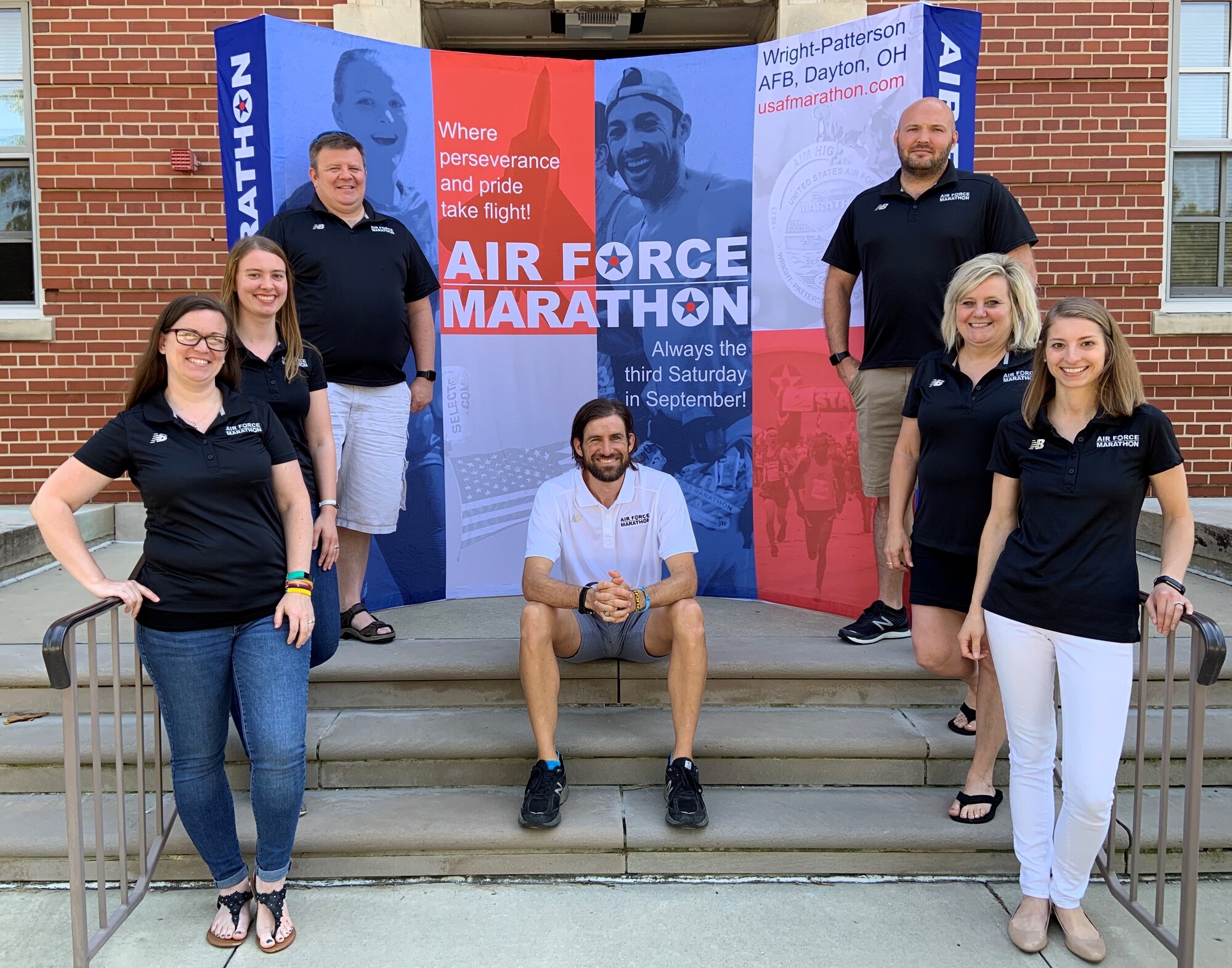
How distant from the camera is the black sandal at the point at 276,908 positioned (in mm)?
2697

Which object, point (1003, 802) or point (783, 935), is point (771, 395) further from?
point (783, 935)

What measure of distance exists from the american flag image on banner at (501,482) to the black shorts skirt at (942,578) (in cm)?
214

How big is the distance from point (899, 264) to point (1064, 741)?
1939 mm

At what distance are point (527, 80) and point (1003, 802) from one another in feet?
12.1

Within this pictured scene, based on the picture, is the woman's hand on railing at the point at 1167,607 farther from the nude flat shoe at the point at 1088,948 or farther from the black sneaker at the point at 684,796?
the black sneaker at the point at 684,796

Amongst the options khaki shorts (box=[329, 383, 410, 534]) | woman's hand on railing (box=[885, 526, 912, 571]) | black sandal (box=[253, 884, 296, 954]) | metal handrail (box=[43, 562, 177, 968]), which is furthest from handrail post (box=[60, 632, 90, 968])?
woman's hand on railing (box=[885, 526, 912, 571])

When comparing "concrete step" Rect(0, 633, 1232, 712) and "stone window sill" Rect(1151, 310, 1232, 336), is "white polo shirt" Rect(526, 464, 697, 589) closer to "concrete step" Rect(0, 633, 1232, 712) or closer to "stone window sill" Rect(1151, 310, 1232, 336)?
"concrete step" Rect(0, 633, 1232, 712)

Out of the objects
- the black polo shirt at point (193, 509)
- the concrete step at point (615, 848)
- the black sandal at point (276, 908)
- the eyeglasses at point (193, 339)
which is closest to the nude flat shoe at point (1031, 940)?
the concrete step at point (615, 848)

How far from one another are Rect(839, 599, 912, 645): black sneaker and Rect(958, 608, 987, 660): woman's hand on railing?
106 centimetres

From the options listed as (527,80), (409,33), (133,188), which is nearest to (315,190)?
(527,80)

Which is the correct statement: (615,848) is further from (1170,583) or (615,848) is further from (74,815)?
(1170,583)

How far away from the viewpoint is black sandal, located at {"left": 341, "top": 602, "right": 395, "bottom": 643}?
4.03m

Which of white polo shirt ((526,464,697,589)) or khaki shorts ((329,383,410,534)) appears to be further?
khaki shorts ((329,383,410,534))

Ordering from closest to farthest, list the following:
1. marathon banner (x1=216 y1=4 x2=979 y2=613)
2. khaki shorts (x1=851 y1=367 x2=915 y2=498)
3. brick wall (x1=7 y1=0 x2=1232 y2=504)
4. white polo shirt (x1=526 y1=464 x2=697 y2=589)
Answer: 1. white polo shirt (x1=526 y1=464 x2=697 y2=589)
2. khaki shorts (x1=851 y1=367 x2=915 y2=498)
3. marathon banner (x1=216 y1=4 x2=979 y2=613)
4. brick wall (x1=7 y1=0 x2=1232 y2=504)
